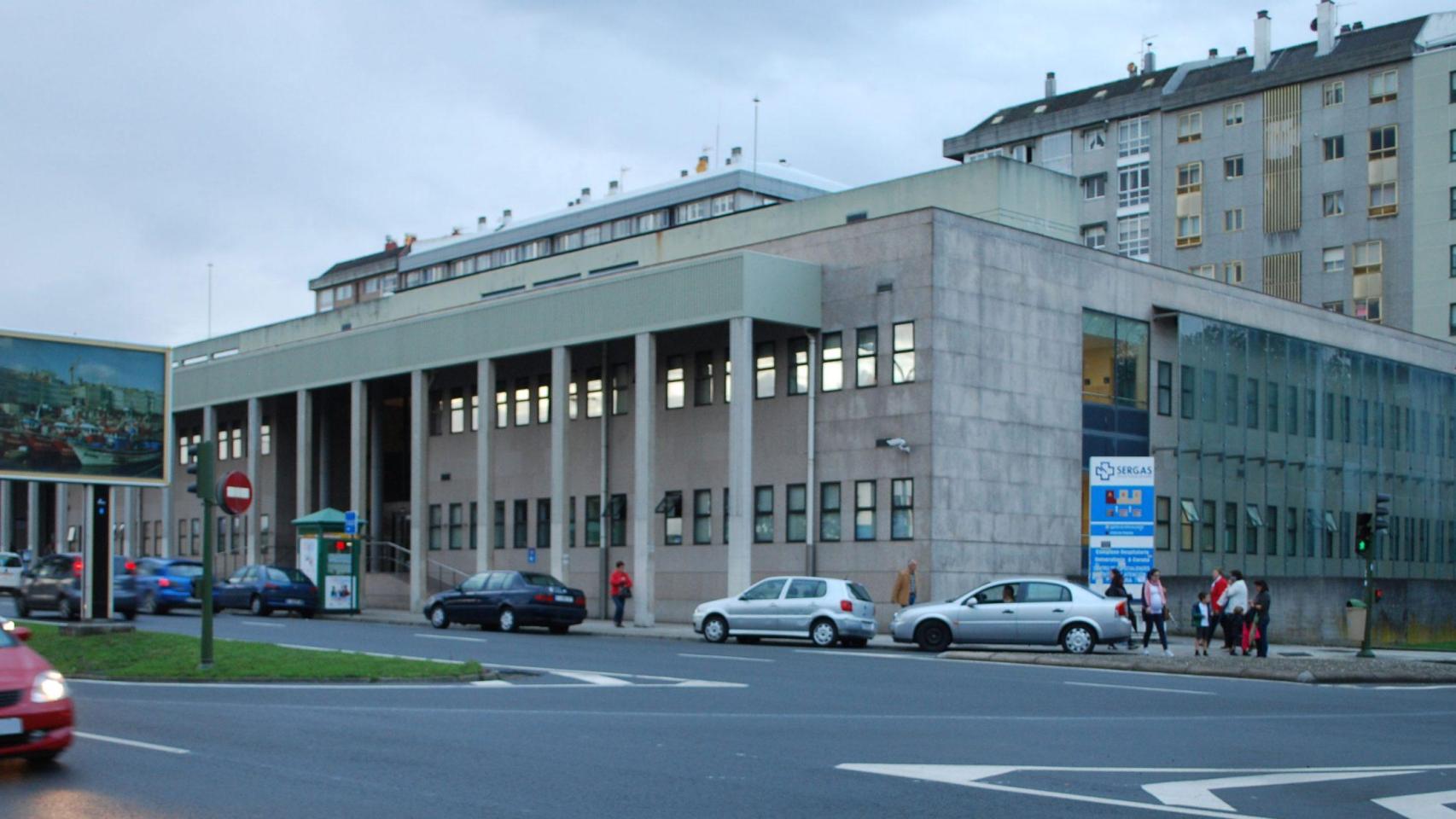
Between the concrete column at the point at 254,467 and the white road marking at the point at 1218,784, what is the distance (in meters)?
49.7

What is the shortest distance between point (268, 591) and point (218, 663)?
21.2 meters

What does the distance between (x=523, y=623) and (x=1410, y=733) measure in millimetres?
22620

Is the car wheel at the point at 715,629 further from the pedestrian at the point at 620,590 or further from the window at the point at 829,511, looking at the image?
the window at the point at 829,511

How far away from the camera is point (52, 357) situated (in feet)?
82.7

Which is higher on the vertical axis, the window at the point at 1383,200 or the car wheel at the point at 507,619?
the window at the point at 1383,200

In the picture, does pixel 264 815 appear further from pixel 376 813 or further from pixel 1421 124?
pixel 1421 124

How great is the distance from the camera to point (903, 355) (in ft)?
127

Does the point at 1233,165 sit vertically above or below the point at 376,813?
above

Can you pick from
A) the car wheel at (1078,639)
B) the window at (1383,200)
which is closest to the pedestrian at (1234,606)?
the car wheel at (1078,639)

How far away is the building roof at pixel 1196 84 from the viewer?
7231 centimetres

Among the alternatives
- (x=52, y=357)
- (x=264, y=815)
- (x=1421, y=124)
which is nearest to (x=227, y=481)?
(x=52, y=357)

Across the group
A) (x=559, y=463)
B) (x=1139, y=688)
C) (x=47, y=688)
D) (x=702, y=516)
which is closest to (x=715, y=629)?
(x=702, y=516)

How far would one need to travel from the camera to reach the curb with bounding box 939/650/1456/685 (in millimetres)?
24875

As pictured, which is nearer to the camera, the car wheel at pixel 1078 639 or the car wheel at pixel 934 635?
the car wheel at pixel 1078 639
